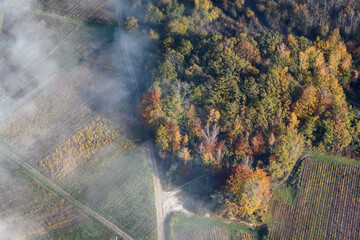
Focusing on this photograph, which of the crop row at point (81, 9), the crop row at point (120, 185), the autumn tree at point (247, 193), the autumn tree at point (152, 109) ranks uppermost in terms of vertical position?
the crop row at point (81, 9)

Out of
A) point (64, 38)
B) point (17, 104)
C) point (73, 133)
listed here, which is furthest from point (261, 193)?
point (64, 38)

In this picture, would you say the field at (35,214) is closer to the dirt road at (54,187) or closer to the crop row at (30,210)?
the crop row at (30,210)

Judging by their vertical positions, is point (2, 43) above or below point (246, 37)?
below

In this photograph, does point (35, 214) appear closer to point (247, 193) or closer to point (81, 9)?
point (247, 193)

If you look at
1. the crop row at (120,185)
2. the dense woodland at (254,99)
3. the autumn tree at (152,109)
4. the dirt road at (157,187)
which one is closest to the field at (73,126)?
the crop row at (120,185)

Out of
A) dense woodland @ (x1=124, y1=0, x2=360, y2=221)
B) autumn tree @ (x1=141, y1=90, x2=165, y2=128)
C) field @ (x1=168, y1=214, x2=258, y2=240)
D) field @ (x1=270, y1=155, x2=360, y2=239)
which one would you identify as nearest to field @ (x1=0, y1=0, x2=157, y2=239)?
field @ (x1=168, y1=214, x2=258, y2=240)

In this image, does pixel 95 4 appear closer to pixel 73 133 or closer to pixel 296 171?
pixel 73 133

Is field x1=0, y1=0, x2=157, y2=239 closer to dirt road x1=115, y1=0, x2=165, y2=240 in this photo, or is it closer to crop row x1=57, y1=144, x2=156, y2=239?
crop row x1=57, y1=144, x2=156, y2=239
